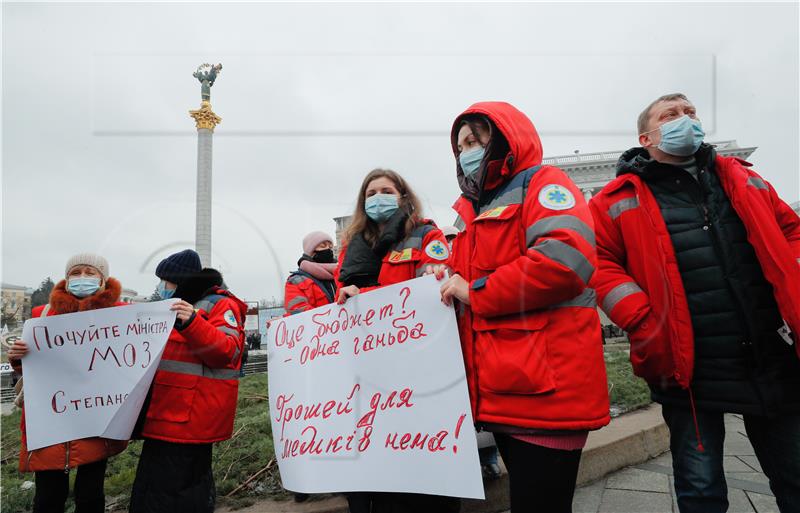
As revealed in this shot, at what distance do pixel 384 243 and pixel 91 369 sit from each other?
1793mm

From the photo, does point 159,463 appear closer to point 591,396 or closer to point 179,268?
point 179,268

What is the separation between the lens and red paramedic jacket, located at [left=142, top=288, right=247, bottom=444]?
237 cm

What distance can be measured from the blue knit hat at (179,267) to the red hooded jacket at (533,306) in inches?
71.3

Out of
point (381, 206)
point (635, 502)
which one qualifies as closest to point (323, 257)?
point (381, 206)

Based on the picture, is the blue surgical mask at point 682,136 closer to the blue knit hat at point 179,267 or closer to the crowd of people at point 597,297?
the crowd of people at point 597,297

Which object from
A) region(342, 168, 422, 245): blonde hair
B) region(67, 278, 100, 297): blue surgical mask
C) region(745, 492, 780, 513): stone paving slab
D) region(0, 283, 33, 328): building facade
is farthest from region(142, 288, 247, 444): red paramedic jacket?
region(745, 492, 780, 513): stone paving slab

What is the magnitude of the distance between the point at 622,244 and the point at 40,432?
3082 mm

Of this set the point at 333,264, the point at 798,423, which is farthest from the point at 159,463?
the point at 798,423

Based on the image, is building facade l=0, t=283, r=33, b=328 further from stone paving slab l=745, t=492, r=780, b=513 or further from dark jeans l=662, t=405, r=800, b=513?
stone paving slab l=745, t=492, r=780, b=513

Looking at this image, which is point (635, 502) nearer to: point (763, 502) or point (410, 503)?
point (763, 502)

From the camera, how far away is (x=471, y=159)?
5.95 feet

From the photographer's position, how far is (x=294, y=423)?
2141 mm

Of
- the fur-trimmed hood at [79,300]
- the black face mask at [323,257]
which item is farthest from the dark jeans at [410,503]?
the fur-trimmed hood at [79,300]

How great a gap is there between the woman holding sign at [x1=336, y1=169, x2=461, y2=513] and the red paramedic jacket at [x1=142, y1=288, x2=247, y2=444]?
721mm
